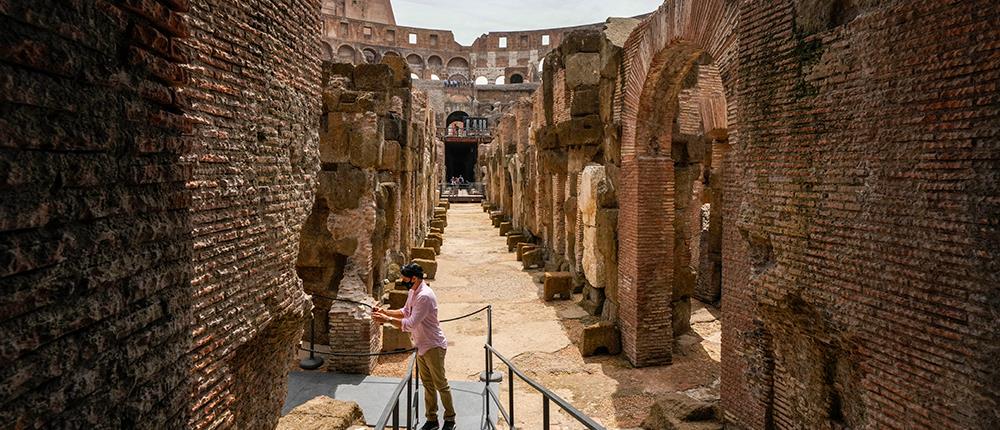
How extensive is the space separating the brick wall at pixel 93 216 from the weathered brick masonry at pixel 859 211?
3.87 m

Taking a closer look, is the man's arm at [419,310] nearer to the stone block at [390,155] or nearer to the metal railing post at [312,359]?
the metal railing post at [312,359]

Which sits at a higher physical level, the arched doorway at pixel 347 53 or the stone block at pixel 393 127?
the arched doorway at pixel 347 53

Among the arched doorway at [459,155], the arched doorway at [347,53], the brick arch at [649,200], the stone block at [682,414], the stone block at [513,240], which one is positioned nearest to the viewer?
the stone block at [682,414]

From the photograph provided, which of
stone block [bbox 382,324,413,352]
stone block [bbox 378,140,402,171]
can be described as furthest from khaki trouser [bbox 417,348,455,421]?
stone block [bbox 378,140,402,171]

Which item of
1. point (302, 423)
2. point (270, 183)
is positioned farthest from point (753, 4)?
point (302, 423)

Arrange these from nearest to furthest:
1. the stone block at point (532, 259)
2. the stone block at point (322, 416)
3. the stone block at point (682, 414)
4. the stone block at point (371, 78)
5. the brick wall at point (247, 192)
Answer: the brick wall at point (247, 192) → the stone block at point (322, 416) → the stone block at point (682, 414) → the stone block at point (371, 78) → the stone block at point (532, 259)

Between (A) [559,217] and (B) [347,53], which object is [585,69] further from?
(B) [347,53]

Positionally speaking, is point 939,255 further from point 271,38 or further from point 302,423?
point 302,423

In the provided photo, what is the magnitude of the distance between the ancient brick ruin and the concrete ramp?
0.36 meters

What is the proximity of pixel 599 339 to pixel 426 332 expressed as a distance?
13.3ft

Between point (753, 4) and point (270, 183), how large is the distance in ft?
14.2

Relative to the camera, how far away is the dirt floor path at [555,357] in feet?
22.3

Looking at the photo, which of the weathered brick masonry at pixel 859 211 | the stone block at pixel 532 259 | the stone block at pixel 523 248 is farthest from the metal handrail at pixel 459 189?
the weathered brick masonry at pixel 859 211

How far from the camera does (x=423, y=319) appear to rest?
5.20 m
